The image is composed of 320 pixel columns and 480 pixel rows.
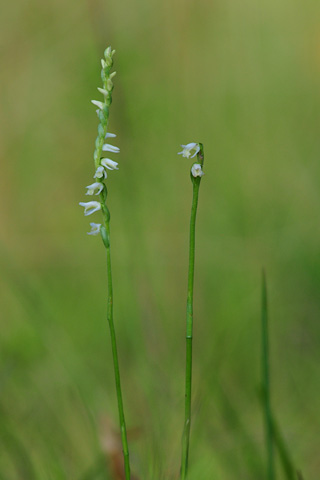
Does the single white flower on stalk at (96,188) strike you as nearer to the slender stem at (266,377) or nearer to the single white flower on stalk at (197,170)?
the single white flower on stalk at (197,170)

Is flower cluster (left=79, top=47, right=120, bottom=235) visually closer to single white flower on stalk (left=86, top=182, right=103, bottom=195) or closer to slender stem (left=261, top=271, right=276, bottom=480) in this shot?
single white flower on stalk (left=86, top=182, right=103, bottom=195)

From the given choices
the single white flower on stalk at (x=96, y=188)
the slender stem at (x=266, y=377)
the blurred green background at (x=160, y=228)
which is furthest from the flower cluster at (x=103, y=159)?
the blurred green background at (x=160, y=228)

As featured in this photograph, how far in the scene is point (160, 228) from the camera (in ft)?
7.66

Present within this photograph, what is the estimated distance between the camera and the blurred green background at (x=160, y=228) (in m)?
1.24

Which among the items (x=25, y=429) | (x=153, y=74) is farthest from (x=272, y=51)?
(x=25, y=429)

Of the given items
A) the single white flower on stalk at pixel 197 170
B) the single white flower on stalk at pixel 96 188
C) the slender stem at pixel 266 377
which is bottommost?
the slender stem at pixel 266 377

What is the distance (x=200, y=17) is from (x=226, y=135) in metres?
0.62

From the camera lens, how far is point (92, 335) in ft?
6.61

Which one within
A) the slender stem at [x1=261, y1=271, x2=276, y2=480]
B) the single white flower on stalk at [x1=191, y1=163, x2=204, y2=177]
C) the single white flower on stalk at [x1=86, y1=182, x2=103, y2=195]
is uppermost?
the single white flower on stalk at [x1=191, y1=163, x2=204, y2=177]

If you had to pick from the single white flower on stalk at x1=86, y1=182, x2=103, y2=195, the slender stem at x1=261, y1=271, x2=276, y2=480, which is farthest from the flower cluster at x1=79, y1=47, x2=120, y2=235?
the slender stem at x1=261, y1=271, x2=276, y2=480

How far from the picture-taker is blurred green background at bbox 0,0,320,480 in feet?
4.08

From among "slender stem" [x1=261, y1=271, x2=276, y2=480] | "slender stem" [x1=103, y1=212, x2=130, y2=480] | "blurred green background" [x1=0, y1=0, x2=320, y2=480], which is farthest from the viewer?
"blurred green background" [x1=0, y1=0, x2=320, y2=480]

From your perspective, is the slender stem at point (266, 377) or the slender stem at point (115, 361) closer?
the slender stem at point (115, 361)

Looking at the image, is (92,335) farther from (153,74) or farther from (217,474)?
(153,74)
